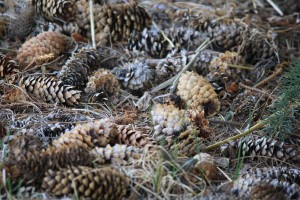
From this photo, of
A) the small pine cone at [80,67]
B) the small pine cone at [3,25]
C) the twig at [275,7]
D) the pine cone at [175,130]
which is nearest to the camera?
the pine cone at [175,130]

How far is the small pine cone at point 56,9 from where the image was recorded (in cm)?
300

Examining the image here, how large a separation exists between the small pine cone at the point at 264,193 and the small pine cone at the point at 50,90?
3.08 ft

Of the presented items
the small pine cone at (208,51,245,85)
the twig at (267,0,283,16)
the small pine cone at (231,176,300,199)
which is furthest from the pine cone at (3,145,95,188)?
the twig at (267,0,283,16)

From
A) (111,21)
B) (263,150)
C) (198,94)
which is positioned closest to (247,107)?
(198,94)

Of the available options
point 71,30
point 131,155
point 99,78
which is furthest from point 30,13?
point 131,155

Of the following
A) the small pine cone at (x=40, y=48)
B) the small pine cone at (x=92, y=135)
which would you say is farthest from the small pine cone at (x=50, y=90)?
the small pine cone at (x=92, y=135)

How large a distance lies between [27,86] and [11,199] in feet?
2.83

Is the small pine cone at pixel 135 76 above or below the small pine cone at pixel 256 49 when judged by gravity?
below

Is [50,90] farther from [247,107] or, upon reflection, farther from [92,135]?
[247,107]

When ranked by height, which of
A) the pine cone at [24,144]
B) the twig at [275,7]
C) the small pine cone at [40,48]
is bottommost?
the pine cone at [24,144]

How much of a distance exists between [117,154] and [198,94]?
659 mm

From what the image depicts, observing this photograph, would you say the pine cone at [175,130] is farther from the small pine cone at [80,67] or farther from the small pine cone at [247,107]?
the small pine cone at [80,67]

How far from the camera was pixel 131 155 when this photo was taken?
205 centimetres

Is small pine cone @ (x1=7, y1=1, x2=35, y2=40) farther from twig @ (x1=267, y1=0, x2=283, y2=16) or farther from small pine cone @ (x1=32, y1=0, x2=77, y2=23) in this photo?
twig @ (x1=267, y1=0, x2=283, y2=16)
